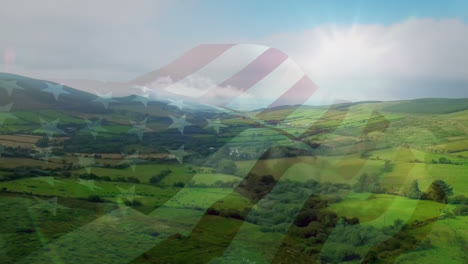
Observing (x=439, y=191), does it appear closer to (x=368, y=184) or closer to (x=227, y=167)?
(x=368, y=184)

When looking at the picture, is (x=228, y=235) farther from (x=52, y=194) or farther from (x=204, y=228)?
(x=52, y=194)

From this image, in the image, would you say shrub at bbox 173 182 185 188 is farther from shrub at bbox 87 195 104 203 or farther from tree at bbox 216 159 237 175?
shrub at bbox 87 195 104 203

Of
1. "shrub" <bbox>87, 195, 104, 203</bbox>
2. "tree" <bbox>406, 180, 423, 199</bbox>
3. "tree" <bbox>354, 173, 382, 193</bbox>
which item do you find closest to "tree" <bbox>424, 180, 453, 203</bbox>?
"tree" <bbox>406, 180, 423, 199</bbox>

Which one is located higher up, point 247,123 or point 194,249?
point 247,123

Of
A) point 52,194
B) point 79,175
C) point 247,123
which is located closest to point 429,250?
point 52,194

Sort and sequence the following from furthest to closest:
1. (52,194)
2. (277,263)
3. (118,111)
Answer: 1. (118,111)
2. (52,194)
3. (277,263)

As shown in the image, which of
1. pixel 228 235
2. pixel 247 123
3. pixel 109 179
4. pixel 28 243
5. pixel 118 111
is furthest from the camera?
pixel 118 111

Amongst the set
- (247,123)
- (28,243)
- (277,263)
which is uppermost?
(247,123)

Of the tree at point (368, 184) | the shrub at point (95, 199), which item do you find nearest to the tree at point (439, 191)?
the tree at point (368, 184)

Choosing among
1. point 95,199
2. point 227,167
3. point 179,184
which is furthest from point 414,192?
point 95,199
